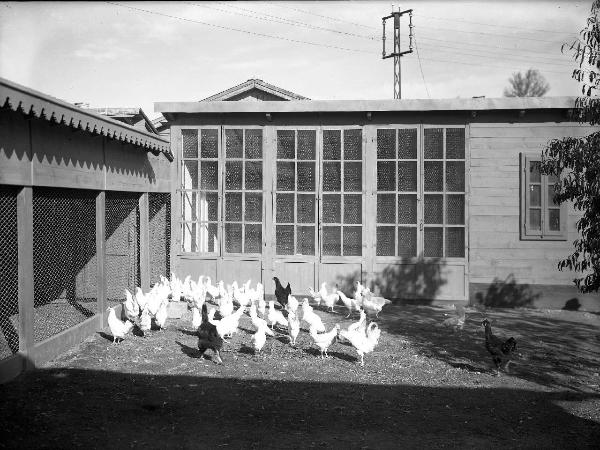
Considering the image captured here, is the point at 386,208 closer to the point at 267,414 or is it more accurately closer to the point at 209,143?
the point at 209,143

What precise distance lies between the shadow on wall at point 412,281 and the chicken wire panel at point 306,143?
3037 mm

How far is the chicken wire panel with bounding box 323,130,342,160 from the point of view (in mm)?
12805

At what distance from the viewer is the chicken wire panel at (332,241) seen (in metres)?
12.8

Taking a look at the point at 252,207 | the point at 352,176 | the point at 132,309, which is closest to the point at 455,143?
the point at 352,176

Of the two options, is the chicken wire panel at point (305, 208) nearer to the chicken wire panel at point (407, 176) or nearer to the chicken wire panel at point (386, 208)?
the chicken wire panel at point (386, 208)

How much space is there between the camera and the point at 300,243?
12859 millimetres

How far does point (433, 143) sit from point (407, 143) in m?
0.56

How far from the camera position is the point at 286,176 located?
1288 centimetres

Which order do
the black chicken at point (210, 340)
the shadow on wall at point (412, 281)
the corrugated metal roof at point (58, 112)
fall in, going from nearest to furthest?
the corrugated metal roof at point (58, 112) < the black chicken at point (210, 340) < the shadow on wall at point (412, 281)

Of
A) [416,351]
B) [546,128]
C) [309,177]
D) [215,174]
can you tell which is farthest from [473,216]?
[215,174]

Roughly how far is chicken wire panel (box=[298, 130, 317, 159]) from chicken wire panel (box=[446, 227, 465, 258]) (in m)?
3.44

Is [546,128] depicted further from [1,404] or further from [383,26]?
[383,26]

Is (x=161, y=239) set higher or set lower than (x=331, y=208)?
lower

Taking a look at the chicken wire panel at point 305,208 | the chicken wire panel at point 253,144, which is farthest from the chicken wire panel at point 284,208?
the chicken wire panel at point 253,144
